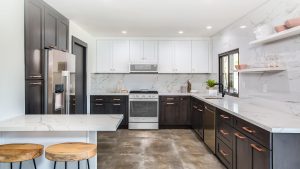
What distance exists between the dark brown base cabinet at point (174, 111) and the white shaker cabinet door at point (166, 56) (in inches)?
31.6

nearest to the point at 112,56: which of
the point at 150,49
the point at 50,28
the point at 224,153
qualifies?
the point at 150,49

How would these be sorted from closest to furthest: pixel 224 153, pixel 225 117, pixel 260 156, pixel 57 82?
pixel 260 156 → pixel 225 117 → pixel 224 153 → pixel 57 82

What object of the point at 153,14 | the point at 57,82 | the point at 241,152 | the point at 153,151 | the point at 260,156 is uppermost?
the point at 153,14

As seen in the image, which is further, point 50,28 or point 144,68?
point 144,68

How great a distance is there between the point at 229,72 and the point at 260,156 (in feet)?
10.4

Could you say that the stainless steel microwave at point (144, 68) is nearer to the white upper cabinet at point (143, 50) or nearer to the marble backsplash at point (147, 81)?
the white upper cabinet at point (143, 50)

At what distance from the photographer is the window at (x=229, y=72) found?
4766 mm

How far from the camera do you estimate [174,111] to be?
6.19m

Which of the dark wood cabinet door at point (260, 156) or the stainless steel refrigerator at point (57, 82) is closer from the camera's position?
the dark wood cabinet door at point (260, 156)

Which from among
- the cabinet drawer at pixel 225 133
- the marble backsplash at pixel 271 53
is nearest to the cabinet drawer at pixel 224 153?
the cabinet drawer at pixel 225 133

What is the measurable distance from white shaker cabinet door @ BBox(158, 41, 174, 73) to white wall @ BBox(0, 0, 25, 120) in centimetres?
397

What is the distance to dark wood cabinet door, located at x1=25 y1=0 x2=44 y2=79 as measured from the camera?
9.86 ft

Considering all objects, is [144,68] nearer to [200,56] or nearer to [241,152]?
[200,56]

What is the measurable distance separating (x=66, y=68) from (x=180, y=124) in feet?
11.2
